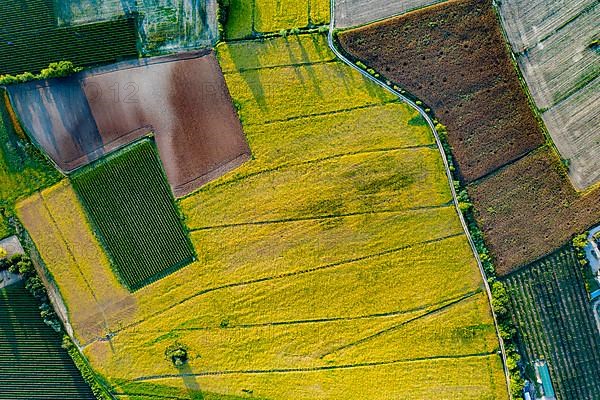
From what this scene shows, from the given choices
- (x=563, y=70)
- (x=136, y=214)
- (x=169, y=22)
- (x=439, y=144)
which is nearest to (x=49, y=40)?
(x=169, y=22)

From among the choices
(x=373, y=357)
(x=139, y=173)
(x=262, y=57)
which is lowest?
(x=373, y=357)

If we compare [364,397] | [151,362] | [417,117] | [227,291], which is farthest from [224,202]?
[364,397]

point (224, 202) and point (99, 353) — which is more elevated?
point (224, 202)

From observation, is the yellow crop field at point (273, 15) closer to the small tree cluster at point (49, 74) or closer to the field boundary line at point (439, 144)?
the field boundary line at point (439, 144)

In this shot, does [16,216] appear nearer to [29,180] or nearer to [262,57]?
[29,180]

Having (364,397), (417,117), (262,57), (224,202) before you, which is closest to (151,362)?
(224,202)

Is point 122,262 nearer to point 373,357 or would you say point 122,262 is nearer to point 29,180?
point 29,180

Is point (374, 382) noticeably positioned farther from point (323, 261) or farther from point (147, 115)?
point (147, 115)
